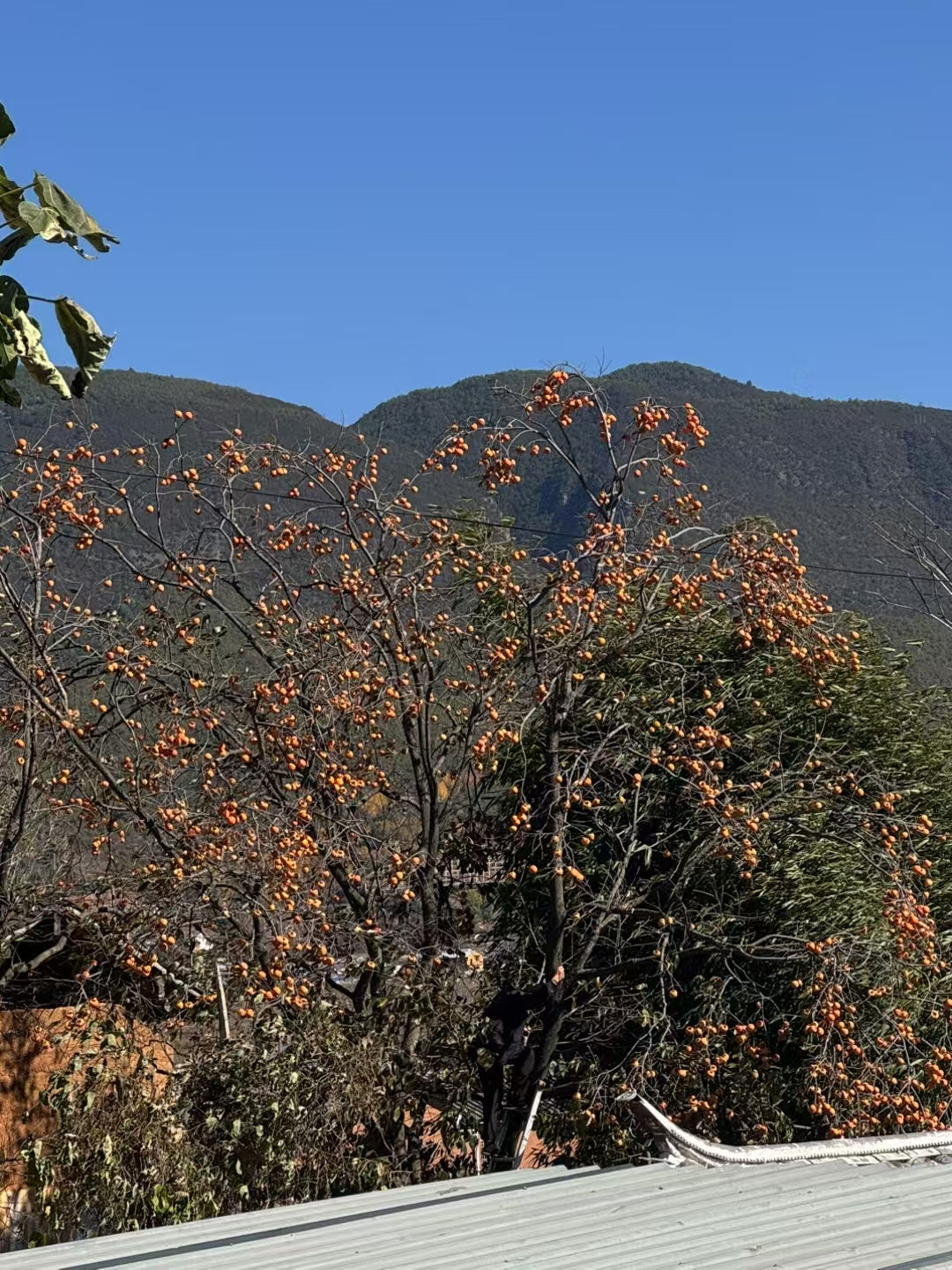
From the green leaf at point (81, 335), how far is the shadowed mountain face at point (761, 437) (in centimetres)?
2934

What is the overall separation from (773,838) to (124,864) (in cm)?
342

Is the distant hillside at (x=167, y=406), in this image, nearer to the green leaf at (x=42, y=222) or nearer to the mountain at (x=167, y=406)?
the mountain at (x=167, y=406)

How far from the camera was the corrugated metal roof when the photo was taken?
3.66 meters

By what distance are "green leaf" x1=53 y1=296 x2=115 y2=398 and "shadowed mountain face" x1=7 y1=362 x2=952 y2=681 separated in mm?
29337

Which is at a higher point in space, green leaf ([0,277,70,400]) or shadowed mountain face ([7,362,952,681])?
shadowed mountain face ([7,362,952,681])

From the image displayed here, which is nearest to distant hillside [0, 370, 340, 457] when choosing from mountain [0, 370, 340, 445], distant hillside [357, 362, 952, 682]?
mountain [0, 370, 340, 445]

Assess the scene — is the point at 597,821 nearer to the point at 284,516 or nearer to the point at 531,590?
the point at 531,590

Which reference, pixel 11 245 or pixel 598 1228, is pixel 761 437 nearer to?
pixel 598 1228

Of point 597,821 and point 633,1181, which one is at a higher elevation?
point 597,821

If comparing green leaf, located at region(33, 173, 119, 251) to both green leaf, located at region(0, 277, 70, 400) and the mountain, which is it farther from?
the mountain

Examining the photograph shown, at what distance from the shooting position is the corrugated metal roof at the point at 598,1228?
3.66m

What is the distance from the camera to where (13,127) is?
11.5 ft

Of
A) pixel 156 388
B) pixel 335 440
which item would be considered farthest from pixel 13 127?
pixel 156 388

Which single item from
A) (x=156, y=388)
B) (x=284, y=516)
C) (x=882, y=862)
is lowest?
(x=882, y=862)
